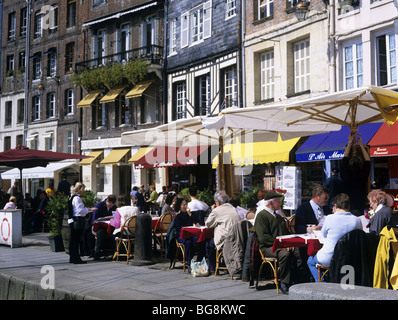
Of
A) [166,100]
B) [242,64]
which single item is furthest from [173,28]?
[242,64]

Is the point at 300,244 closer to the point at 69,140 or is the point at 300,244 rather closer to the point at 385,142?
the point at 385,142

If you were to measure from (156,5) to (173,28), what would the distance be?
182 cm

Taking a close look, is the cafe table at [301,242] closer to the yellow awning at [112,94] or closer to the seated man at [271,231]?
the seated man at [271,231]

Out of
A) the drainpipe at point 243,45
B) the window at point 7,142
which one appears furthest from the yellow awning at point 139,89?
the window at point 7,142

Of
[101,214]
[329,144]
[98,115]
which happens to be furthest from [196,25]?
[101,214]

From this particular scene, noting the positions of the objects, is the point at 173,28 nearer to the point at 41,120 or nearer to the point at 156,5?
the point at 156,5

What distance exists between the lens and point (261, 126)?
9969 mm

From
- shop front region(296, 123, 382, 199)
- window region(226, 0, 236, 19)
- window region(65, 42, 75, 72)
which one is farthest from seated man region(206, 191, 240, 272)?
window region(65, 42, 75, 72)

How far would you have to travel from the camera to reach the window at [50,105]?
110 ft

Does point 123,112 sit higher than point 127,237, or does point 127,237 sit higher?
point 123,112

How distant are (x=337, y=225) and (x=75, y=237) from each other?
238 inches

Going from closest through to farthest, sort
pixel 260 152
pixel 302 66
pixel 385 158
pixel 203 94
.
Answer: pixel 385 158 < pixel 260 152 < pixel 302 66 < pixel 203 94

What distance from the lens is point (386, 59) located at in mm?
15773

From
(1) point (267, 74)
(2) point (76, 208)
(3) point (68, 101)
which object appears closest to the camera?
(2) point (76, 208)
